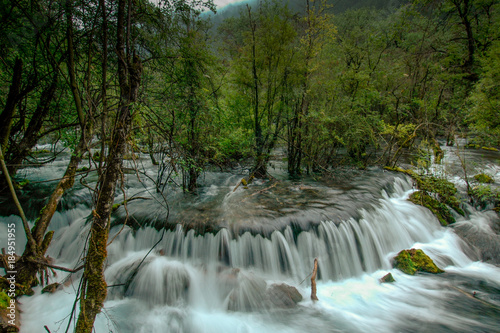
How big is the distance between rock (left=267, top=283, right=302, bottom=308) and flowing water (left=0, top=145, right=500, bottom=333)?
5 centimetres

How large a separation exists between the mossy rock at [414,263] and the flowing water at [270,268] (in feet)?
0.53

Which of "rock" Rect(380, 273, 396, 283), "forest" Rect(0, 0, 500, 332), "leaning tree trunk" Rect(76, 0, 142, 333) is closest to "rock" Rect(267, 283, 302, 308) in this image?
"forest" Rect(0, 0, 500, 332)

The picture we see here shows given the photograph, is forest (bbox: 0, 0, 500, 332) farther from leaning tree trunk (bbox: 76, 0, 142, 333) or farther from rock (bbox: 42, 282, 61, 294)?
rock (bbox: 42, 282, 61, 294)

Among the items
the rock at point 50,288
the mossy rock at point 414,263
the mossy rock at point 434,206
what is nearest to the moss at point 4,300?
the rock at point 50,288

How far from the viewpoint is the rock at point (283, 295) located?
465 cm

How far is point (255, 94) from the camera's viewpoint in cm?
855

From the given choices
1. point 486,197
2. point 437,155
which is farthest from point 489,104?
point 437,155

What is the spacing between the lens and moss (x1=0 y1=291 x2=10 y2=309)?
3.20 meters

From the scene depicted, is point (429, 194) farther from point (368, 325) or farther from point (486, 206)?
point (368, 325)

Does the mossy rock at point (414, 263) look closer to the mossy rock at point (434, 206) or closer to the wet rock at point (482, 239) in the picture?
the wet rock at point (482, 239)

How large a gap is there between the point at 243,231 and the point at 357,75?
25.6ft

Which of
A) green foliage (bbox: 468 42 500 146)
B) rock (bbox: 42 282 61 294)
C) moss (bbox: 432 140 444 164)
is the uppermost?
green foliage (bbox: 468 42 500 146)

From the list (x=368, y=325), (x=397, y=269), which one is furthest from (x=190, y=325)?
(x=397, y=269)

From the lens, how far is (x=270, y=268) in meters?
5.30
